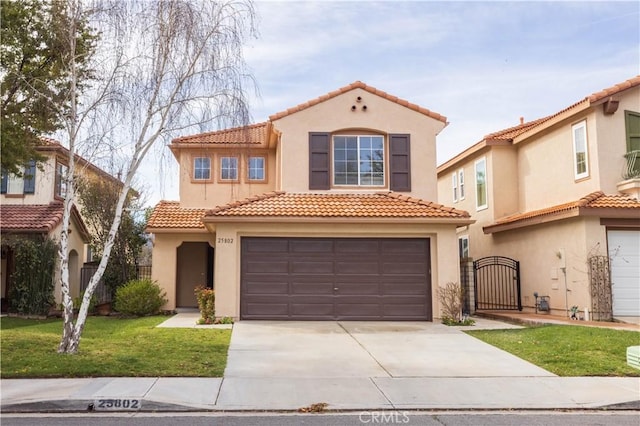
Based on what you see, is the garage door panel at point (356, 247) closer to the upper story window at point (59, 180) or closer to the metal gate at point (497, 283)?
the metal gate at point (497, 283)

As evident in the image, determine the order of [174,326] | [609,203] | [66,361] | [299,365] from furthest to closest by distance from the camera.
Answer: [609,203], [174,326], [299,365], [66,361]

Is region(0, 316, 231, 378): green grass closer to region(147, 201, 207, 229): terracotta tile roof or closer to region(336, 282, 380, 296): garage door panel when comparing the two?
region(336, 282, 380, 296): garage door panel

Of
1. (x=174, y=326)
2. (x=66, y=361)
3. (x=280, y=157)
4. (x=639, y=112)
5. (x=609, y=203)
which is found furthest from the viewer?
(x=280, y=157)

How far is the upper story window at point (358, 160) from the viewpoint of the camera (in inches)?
717

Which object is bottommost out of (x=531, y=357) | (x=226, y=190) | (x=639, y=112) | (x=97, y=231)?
(x=531, y=357)

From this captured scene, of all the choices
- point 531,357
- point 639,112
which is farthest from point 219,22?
point 639,112

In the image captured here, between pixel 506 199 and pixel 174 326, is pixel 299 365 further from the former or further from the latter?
pixel 506 199

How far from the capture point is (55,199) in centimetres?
2153

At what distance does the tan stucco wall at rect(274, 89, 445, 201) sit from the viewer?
709 inches

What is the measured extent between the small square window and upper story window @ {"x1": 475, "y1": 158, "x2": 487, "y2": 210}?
335 inches

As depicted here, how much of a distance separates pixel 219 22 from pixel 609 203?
37.0 ft

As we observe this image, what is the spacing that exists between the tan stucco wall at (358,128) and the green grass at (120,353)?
21.1 feet

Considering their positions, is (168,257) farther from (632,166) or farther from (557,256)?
(632,166)

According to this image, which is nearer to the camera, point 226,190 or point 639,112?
point 639,112
